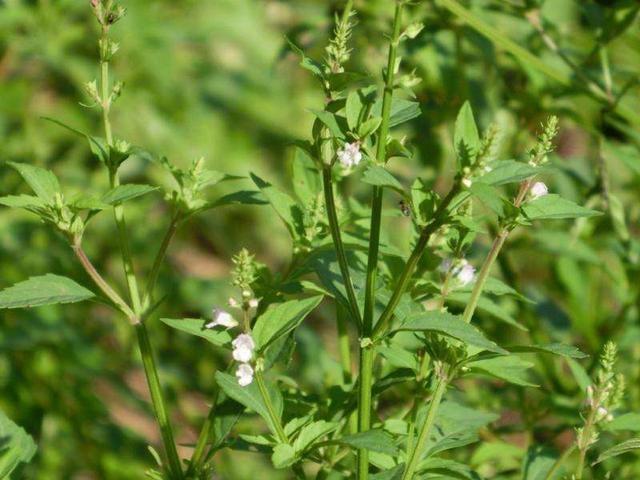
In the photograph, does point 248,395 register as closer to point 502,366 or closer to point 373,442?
point 373,442

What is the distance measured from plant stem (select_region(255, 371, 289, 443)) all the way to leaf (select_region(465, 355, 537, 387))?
0.23 m

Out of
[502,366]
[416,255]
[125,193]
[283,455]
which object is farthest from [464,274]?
[125,193]

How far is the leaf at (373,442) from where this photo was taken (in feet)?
3.27

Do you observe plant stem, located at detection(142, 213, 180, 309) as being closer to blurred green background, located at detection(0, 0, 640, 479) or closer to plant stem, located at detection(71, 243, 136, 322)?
plant stem, located at detection(71, 243, 136, 322)

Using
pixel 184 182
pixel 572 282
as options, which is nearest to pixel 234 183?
pixel 572 282

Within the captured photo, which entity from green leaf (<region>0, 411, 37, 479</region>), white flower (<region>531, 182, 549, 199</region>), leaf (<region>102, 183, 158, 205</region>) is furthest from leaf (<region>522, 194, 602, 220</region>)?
green leaf (<region>0, 411, 37, 479</region>)

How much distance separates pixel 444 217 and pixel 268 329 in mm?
256

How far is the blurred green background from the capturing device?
7.04 feet

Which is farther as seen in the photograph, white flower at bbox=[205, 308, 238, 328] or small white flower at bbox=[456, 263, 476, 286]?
small white flower at bbox=[456, 263, 476, 286]

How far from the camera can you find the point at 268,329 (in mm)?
1117

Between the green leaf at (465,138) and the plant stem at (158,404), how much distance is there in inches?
19.1

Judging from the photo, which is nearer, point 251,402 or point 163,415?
point 251,402

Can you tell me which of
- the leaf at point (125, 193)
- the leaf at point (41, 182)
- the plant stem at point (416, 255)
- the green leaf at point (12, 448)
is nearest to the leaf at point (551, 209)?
the plant stem at point (416, 255)

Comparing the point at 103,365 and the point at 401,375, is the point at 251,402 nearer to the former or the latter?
the point at 401,375
